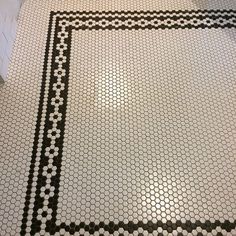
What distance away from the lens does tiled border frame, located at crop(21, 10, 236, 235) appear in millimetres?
938

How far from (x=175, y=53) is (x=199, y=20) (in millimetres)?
211

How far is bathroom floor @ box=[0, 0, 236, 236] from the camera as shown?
37.7 inches

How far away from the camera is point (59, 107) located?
114 cm

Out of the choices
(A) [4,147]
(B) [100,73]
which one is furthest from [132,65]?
(A) [4,147]

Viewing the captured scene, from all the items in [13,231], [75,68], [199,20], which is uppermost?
[199,20]

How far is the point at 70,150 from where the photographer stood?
106cm

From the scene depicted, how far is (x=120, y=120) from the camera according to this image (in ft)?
3.67

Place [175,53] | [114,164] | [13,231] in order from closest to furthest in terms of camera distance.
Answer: [13,231]
[114,164]
[175,53]

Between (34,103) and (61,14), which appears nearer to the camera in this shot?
(34,103)

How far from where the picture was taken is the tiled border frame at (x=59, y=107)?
0.94m

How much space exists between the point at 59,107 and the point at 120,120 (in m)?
0.22

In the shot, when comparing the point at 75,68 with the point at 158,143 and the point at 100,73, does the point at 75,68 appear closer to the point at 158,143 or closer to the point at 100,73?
the point at 100,73

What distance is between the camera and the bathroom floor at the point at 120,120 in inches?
37.7

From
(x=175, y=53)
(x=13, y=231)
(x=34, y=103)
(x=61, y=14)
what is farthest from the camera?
(x=61, y=14)
